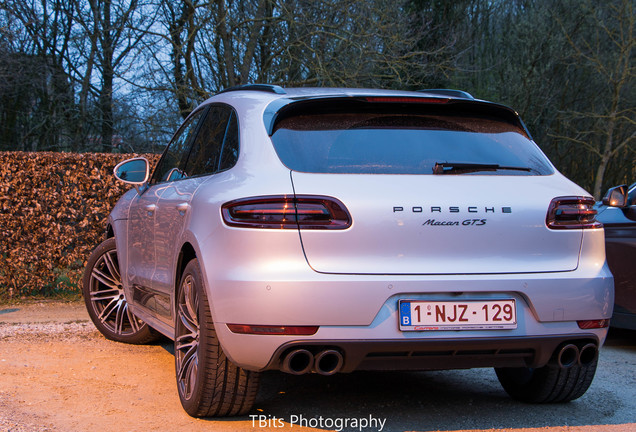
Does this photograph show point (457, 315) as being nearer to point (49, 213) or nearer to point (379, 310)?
point (379, 310)

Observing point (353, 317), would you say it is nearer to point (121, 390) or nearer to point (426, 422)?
point (426, 422)

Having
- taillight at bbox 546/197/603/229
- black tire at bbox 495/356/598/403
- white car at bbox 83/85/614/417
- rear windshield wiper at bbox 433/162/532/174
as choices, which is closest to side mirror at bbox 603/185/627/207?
black tire at bbox 495/356/598/403

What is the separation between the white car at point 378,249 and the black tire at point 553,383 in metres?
0.14

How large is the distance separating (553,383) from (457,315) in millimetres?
1191

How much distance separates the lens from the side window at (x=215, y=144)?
4387 millimetres

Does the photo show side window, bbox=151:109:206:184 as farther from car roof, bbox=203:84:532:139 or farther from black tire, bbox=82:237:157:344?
black tire, bbox=82:237:157:344

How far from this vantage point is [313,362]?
378 cm

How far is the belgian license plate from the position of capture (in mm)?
3762

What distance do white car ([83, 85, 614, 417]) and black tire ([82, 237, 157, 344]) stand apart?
231 cm

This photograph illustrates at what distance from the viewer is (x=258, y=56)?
58.0 feet

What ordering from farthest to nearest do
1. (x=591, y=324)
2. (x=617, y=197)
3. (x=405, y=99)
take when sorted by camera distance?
(x=617, y=197) < (x=405, y=99) < (x=591, y=324)

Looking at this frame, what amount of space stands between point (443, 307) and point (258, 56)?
47.5 feet

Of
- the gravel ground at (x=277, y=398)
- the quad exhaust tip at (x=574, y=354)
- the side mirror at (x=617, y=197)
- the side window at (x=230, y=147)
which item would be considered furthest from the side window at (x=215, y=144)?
the side mirror at (x=617, y=197)

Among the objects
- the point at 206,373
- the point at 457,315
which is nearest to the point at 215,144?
the point at 206,373
